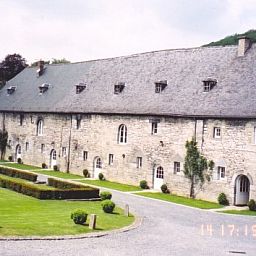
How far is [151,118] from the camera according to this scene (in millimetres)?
42219

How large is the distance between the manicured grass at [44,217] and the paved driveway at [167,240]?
1.31m

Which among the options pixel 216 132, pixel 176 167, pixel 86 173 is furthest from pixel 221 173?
pixel 86 173

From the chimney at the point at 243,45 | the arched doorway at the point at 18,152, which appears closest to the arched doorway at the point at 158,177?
the chimney at the point at 243,45

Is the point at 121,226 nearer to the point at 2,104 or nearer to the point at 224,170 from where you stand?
the point at 224,170

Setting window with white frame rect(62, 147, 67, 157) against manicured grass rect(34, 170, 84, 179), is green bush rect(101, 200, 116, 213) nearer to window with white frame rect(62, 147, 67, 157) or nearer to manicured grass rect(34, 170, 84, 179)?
manicured grass rect(34, 170, 84, 179)

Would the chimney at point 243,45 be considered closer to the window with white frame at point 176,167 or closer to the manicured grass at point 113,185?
the window with white frame at point 176,167

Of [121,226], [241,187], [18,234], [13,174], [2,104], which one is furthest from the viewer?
[2,104]

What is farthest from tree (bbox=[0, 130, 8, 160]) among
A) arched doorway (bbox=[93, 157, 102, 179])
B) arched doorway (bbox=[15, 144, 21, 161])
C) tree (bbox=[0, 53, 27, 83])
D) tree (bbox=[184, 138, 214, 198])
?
tree (bbox=[184, 138, 214, 198])

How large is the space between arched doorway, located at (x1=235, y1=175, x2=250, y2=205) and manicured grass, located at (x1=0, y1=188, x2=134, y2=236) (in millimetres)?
9915

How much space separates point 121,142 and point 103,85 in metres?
7.36

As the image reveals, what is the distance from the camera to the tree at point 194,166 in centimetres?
3788

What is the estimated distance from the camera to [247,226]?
2800cm

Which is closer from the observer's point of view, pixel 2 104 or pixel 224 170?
pixel 224 170

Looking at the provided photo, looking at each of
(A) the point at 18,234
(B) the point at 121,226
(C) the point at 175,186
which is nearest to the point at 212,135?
(C) the point at 175,186
